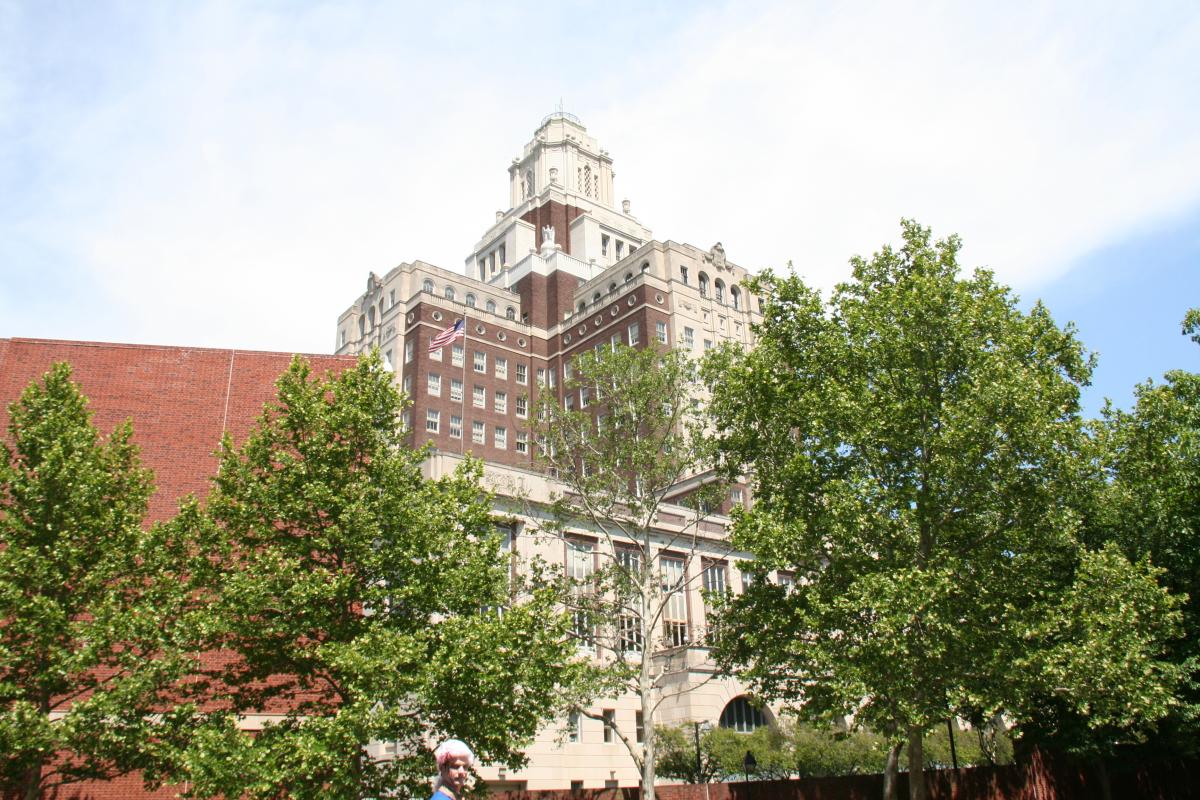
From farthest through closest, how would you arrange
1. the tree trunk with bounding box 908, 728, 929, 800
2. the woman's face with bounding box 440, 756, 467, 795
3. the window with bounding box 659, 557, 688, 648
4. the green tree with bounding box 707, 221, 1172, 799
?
the window with bounding box 659, 557, 688, 648
the tree trunk with bounding box 908, 728, 929, 800
the green tree with bounding box 707, 221, 1172, 799
the woman's face with bounding box 440, 756, 467, 795

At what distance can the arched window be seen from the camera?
4034 cm

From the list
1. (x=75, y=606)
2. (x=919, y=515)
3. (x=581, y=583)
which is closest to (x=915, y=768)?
(x=919, y=515)

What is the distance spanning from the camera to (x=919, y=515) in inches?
921

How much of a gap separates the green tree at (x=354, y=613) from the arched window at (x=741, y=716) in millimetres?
19961

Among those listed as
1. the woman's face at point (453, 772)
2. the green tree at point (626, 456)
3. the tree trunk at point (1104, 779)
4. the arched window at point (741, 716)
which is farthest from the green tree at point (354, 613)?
the tree trunk at point (1104, 779)

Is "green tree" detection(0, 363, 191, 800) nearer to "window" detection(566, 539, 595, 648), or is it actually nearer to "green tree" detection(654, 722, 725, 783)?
"window" detection(566, 539, 595, 648)

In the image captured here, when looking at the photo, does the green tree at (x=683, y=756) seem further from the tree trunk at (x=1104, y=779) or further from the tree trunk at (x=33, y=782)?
the tree trunk at (x=33, y=782)

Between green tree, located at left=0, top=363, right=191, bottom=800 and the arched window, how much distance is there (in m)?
26.0

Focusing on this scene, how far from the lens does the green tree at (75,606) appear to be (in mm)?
18484

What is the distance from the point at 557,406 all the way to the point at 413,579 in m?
10.5

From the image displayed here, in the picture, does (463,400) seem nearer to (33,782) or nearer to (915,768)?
(33,782)

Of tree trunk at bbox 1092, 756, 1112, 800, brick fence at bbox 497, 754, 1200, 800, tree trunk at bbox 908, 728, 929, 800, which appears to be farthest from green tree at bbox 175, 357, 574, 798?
tree trunk at bbox 1092, 756, 1112, 800

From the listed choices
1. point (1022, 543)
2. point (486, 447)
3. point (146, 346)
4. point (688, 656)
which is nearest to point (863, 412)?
point (1022, 543)

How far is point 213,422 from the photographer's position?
3077 cm
